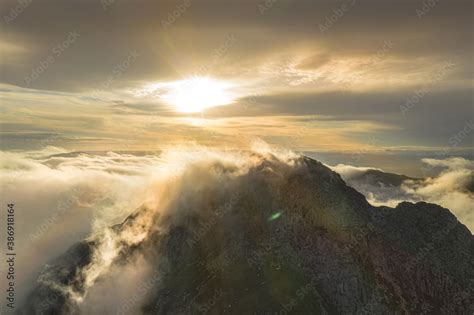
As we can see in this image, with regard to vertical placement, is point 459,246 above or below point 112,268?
above

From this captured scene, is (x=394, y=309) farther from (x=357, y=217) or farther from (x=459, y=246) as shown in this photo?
(x=459, y=246)

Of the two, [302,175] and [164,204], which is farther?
[164,204]

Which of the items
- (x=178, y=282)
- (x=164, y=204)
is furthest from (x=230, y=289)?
(x=164, y=204)

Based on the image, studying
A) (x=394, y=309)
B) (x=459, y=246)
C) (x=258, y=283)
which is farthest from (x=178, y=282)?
(x=459, y=246)

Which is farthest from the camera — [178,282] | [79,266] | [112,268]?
[79,266]

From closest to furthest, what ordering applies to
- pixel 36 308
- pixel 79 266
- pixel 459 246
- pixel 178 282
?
pixel 178 282 < pixel 459 246 < pixel 36 308 < pixel 79 266

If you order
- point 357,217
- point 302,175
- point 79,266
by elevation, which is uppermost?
point 302,175
